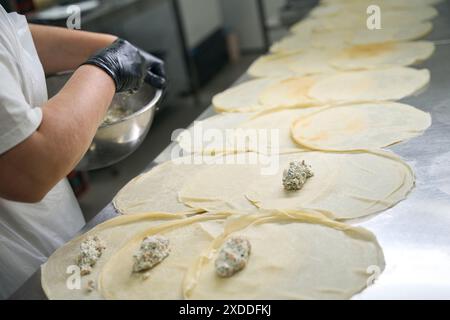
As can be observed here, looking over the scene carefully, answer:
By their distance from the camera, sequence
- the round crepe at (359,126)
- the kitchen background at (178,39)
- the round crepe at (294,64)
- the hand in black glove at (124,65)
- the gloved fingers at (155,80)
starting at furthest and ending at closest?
the kitchen background at (178,39) → the round crepe at (294,64) → the gloved fingers at (155,80) → the round crepe at (359,126) → the hand in black glove at (124,65)

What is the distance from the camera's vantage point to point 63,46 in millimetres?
1665

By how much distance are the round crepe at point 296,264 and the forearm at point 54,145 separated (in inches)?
15.0

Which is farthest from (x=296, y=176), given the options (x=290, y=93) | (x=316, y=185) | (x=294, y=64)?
(x=294, y=64)

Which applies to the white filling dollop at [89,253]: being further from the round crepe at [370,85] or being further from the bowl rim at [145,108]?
the round crepe at [370,85]

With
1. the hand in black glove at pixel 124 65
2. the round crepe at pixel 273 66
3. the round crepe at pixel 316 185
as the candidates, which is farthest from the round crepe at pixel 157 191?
the round crepe at pixel 273 66

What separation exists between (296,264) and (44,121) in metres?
0.64

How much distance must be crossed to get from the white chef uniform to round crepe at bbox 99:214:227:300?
0.36 metres

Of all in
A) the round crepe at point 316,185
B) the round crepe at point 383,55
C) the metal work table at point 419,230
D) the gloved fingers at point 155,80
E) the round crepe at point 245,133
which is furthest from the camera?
the round crepe at point 383,55

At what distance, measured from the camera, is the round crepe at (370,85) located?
177 cm

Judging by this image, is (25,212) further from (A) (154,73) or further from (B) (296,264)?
(B) (296,264)

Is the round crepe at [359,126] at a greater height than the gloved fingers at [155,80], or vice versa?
the gloved fingers at [155,80]

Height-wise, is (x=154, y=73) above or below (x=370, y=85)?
above

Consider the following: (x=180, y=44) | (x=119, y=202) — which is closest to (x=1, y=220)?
(x=119, y=202)

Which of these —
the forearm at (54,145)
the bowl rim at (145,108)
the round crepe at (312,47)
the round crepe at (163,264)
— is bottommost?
the round crepe at (312,47)
